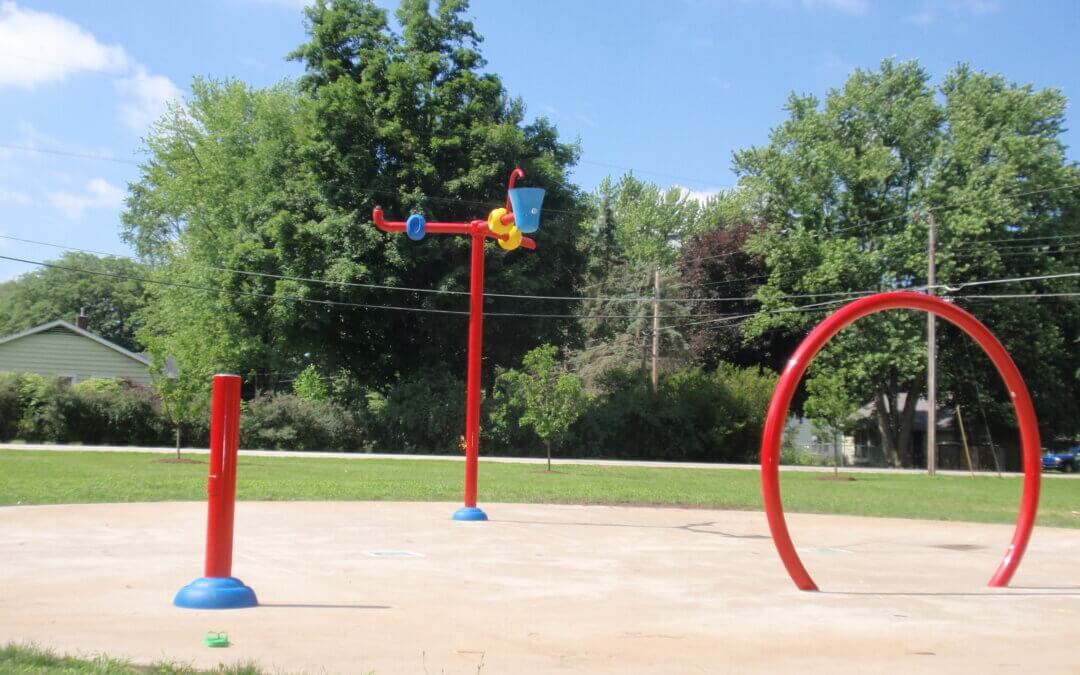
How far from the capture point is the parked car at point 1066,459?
57.8m

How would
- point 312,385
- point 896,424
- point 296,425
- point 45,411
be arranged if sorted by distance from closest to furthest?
point 45,411 → point 296,425 → point 312,385 → point 896,424

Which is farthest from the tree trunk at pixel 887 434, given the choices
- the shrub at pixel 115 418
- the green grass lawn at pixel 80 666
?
the green grass lawn at pixel 80 666

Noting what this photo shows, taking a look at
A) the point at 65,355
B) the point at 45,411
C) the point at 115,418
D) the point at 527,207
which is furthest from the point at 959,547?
the point at 65,355

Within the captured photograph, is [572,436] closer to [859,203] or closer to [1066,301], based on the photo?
[859,203]

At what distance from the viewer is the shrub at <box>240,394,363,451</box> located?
3978 cm

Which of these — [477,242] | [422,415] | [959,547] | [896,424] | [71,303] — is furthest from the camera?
[71,303]

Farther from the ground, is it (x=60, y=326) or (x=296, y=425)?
(x=60, y=326)

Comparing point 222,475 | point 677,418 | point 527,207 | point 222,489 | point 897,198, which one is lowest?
point 222,489

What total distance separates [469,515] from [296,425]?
28188 millimetres

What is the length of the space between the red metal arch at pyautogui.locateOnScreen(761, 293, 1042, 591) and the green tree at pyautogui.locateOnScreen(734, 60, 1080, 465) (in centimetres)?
3807

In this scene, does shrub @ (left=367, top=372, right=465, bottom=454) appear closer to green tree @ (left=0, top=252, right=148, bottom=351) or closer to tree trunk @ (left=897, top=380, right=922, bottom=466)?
tree trunk @ (left=897, top=380, right=922, bottom=466)

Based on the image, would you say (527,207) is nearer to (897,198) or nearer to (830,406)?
(830,406)

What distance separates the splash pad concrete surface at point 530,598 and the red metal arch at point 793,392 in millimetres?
322

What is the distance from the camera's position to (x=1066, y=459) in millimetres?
57844
